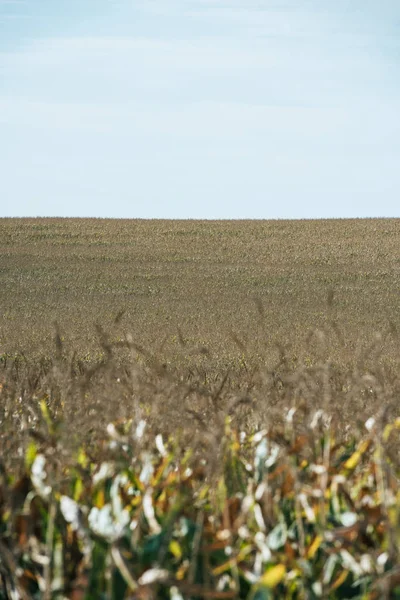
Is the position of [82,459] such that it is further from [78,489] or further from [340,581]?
[340,581]

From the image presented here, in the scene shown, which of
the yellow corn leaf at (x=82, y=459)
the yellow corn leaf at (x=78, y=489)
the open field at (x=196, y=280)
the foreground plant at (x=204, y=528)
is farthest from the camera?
the open field at (x=196, y=280)

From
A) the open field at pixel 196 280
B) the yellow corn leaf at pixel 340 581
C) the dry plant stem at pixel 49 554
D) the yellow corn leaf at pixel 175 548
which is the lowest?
the yellow corn leaf at pixel 340 581

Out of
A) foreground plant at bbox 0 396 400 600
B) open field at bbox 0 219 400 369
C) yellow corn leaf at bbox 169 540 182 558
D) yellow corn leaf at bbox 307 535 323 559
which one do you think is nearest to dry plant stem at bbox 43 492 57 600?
foreground plant at bbox 0 396 400 600

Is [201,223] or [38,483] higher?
[201,223]

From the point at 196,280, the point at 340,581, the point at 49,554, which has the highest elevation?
the point at 196,280

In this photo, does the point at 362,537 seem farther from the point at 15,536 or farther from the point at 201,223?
the point at 201,223

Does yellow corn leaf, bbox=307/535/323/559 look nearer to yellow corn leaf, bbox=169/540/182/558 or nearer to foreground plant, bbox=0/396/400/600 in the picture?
foreground plant, bbox=0/396/400/600

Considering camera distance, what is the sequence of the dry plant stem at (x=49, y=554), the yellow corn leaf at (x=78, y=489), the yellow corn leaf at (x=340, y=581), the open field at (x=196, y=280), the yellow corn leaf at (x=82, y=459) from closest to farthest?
the dry plant stem at (x=49, y=554)
the yellow corn leaf at (x=340, y=581)
the yellow corn leaf at (x=78, y=489)
the yellow corn leaf at (x=82, y=459)
the open field at (x=196, y=280)

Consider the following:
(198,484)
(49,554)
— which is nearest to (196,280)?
(198,484)

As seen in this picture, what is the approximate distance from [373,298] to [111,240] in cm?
1782

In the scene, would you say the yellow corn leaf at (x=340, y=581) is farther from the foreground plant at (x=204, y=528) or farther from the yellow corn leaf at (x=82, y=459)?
the yellow corn leaf at (x=82, y=459)

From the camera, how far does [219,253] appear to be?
38.5 meters

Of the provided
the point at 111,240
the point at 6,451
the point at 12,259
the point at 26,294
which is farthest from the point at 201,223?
the point at 6,451

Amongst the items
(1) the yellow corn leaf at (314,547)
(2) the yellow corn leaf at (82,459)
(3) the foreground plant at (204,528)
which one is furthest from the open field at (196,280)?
(1) the yellow corn leaf at (314,547)
